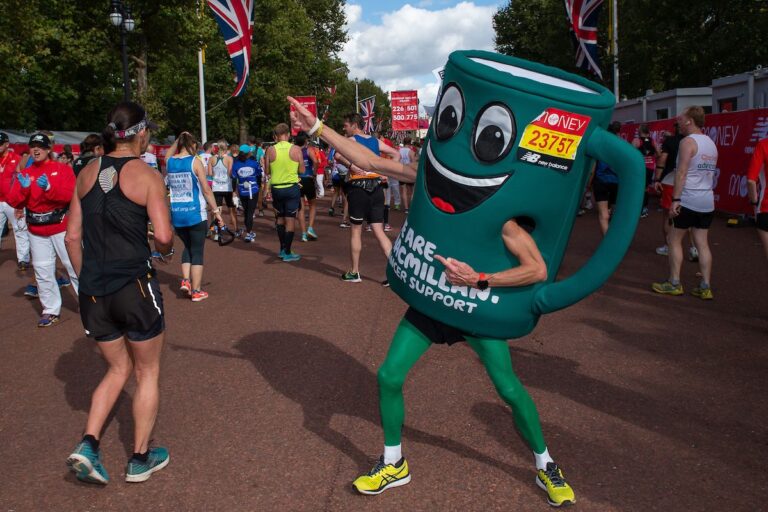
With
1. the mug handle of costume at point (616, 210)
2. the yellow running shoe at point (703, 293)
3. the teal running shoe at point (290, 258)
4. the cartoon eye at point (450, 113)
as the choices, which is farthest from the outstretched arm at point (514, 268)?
the teal running shoe at point (290, 258)

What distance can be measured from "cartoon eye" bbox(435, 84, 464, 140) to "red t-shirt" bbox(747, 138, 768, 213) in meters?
4.32

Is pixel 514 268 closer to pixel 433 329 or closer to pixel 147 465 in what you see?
pixel 433 329

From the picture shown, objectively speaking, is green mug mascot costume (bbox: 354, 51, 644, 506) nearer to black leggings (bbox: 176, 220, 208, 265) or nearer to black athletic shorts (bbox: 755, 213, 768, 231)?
black athletic shorts (bbox: 755, 213, 768, 231)

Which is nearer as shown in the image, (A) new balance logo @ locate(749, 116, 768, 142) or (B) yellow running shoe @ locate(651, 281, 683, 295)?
(B) yellow running shoe @ locate(651, 281, 683, 295)

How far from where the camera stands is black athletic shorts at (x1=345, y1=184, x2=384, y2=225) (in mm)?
8711

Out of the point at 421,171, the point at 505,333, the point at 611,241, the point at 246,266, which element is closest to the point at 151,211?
the point at 421,171

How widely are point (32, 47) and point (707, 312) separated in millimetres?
26714

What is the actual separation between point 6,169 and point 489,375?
8231mm

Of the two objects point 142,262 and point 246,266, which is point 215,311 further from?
point 142,262

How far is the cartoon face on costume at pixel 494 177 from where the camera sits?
2996mm

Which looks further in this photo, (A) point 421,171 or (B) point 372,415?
(B) point 372,415

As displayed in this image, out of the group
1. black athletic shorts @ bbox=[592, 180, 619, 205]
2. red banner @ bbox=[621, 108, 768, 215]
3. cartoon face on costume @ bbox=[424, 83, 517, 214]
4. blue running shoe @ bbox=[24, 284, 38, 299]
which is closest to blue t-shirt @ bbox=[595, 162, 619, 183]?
black athletic shorts @ bbox=[592, 180, 619, 205]

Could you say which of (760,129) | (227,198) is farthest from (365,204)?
(760,129)

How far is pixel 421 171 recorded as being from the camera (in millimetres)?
3350
